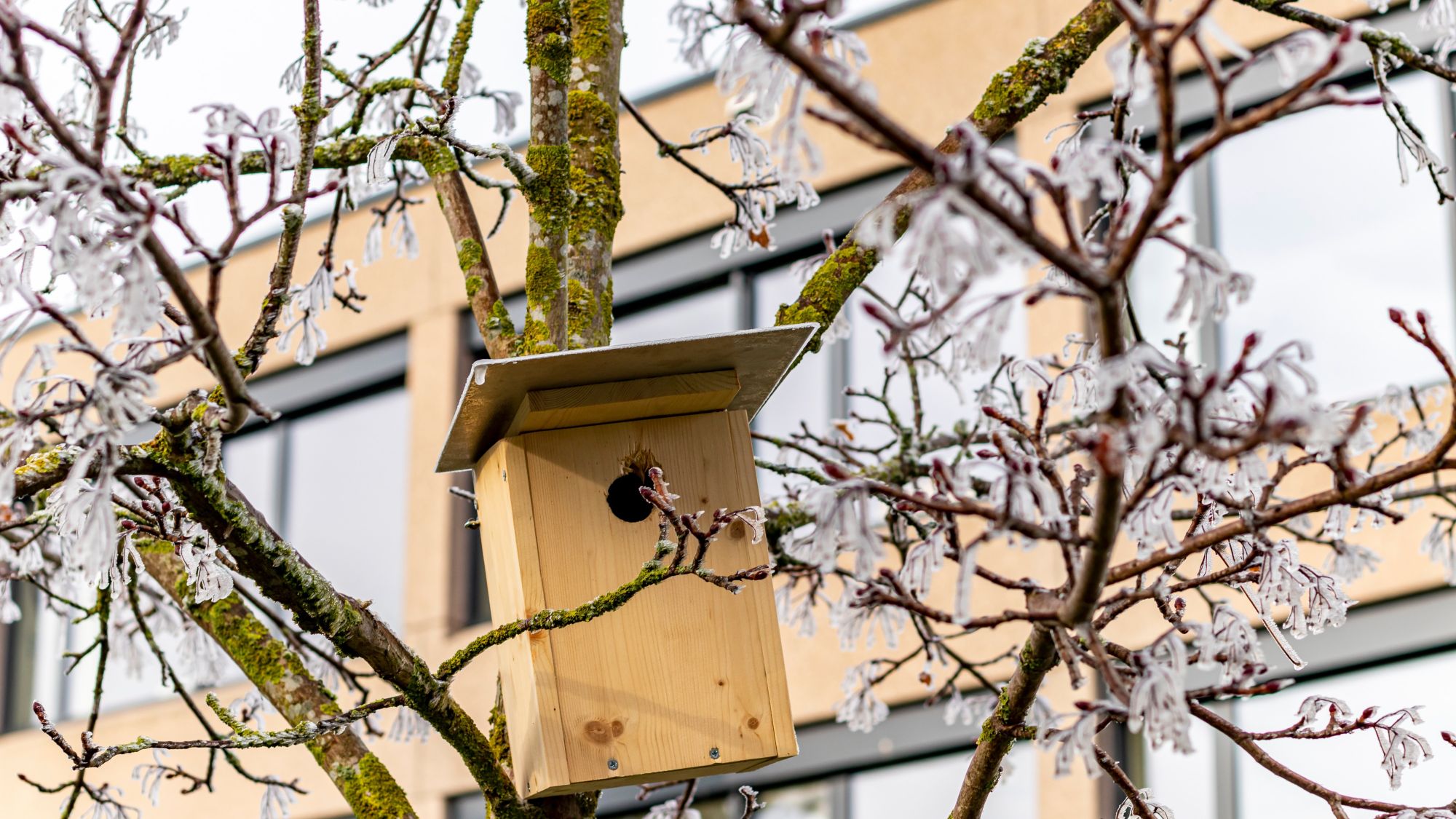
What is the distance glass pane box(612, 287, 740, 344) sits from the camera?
7496 millimetres

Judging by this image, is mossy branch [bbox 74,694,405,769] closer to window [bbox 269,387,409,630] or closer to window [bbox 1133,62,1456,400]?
window [bbox 1133,62,1456,400]

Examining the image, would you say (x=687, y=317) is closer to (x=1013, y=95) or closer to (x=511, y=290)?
(x=511, y=290)

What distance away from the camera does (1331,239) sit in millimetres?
5977

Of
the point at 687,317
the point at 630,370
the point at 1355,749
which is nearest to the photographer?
the point at 630,370

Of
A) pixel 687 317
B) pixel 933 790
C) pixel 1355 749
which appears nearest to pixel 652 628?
pixel 1355 749

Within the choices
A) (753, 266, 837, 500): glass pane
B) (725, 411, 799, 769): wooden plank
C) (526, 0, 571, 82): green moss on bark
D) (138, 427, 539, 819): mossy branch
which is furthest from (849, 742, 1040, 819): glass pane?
(138, 427, 539, 819): mossy branch

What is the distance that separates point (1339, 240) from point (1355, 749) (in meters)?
1.89

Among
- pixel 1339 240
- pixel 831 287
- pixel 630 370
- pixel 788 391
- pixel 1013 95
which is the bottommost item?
pixel 630 370

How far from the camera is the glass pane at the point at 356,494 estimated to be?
8773 mm

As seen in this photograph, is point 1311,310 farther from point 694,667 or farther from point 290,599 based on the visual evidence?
point 290,599

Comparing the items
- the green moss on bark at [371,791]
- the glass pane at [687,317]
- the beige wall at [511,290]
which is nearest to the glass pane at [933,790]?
the beige wall at [511,290]

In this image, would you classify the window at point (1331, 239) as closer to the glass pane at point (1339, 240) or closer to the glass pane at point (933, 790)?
the glass pane at point (1339, 240)

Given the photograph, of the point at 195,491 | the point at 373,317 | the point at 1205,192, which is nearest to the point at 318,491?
the point at 373,317

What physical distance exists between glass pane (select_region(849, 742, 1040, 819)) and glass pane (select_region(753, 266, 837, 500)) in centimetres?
140
